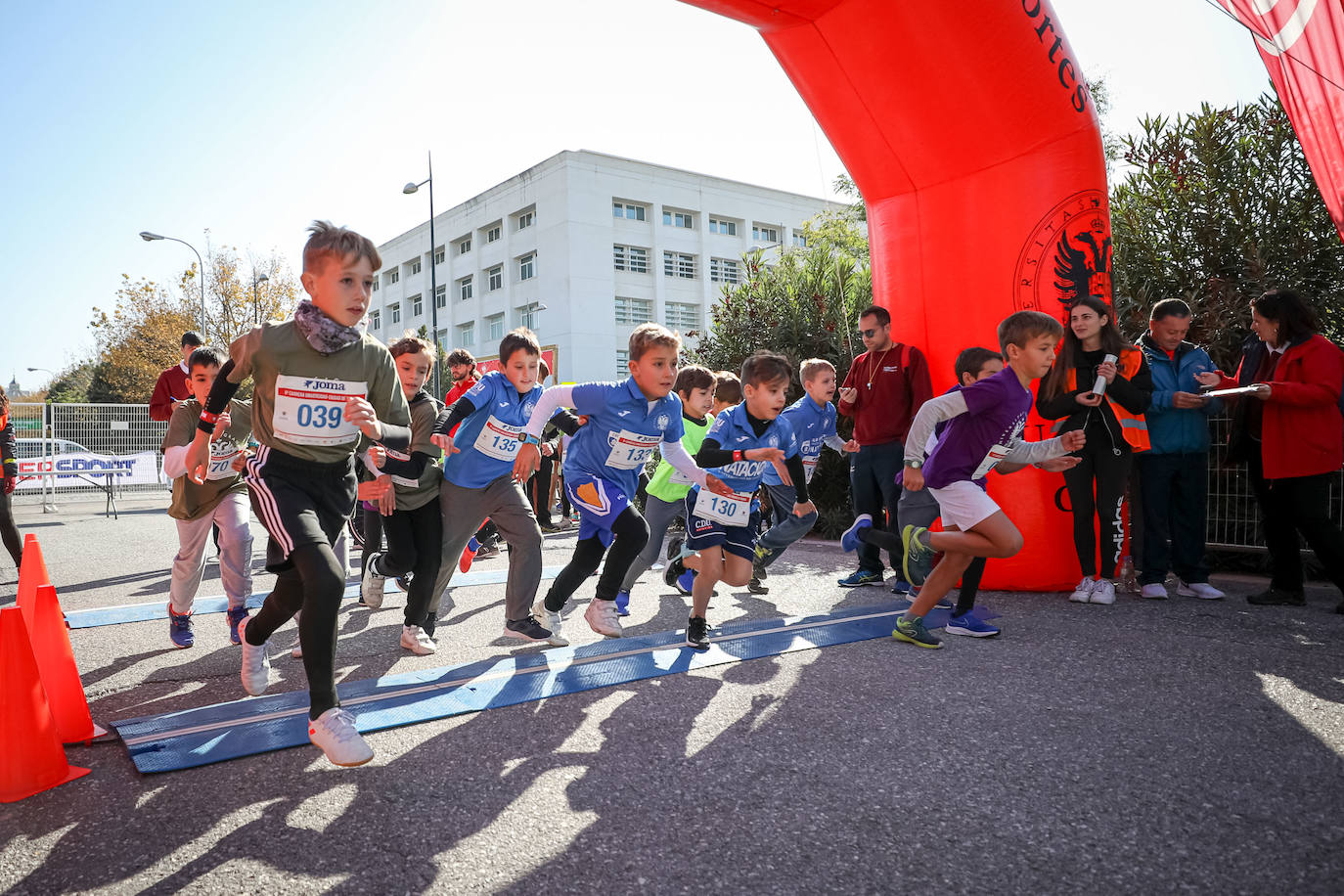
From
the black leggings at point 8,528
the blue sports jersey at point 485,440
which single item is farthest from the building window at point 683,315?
the blue sports jersey at point 485,440

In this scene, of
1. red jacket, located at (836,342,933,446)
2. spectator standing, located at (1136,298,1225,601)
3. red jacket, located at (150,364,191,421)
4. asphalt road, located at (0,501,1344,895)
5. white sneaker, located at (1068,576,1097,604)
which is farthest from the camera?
red jacket, located at (150,364,191,421)

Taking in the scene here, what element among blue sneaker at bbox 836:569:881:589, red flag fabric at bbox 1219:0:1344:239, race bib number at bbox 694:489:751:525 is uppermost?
red flag fabric at bbox 1219:0:1344:239

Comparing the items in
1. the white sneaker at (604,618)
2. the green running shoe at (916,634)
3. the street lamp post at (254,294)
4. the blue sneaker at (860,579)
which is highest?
the street lamp post at (254,294)

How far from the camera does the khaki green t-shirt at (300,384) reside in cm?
327

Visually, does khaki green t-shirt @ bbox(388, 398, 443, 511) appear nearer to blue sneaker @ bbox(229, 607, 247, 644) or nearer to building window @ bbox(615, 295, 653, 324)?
blue sneaker @ bbox(229, 607, 247, 644)

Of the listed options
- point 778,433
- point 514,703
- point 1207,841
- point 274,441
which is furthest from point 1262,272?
point 274,441

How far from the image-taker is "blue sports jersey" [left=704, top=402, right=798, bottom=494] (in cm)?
509

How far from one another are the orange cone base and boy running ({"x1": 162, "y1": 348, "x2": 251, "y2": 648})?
212 centimetres

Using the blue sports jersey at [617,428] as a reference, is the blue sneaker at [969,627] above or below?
below

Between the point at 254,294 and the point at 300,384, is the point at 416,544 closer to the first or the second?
the point at 300,384

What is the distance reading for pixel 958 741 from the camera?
3201 millimetres

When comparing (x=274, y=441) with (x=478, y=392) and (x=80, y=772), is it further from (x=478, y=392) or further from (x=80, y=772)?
(x=478, y=392)

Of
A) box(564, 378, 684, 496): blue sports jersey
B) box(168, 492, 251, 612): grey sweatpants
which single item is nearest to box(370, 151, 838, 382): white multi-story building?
box(168, 492, 251, 612): grey sweatpants

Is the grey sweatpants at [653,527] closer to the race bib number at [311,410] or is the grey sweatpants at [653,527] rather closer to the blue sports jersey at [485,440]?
the blue sports jersey at [485,440]
